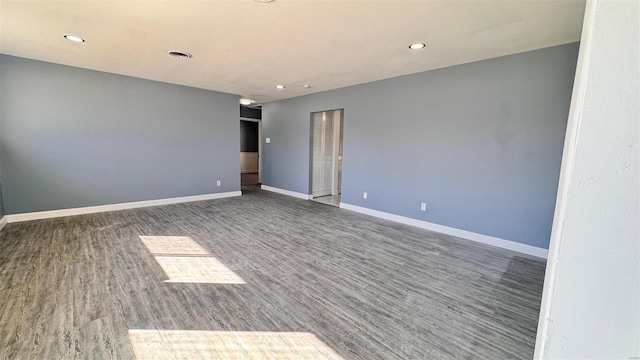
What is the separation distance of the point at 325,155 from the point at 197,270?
4.50 metres

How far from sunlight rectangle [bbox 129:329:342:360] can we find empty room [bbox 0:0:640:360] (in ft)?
0.05

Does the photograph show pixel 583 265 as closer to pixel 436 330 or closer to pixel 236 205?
pixel 436 330

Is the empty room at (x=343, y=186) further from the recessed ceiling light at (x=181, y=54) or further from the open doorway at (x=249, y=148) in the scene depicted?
the open doorway at (x=249, y=148)

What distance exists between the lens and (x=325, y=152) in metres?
6.71

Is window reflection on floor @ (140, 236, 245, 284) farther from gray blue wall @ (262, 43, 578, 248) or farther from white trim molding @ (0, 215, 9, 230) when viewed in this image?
gray blue wall @ (262, 43, 578, 248)

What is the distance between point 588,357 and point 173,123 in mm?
6235

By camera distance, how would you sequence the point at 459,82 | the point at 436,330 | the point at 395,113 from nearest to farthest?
the point at 436,330 < the point at 459,82 < the point at 395,113

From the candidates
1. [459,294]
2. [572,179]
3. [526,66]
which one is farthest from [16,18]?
[526,66]

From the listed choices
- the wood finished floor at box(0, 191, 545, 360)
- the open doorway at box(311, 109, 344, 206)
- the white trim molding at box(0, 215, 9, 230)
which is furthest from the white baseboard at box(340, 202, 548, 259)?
the white trim molding at box(0, 215, 9, 230)

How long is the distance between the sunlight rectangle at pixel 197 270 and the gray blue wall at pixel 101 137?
2885mm

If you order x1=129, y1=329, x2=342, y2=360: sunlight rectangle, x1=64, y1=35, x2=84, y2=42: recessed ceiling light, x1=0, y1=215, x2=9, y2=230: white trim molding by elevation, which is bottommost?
x1=129, y1=329, x2=342, y2=360: sunlight rectangle

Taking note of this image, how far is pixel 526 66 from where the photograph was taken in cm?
323

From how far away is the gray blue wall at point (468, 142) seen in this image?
3.16 meters

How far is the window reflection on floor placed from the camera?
2553 millimetres
